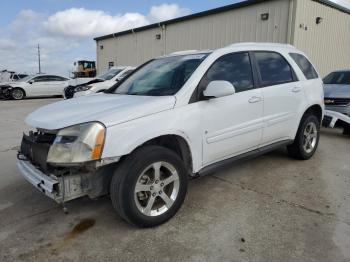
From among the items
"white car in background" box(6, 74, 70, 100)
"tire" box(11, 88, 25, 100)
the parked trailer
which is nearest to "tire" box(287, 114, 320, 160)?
the parked trailer

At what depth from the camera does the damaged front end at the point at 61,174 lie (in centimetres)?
279

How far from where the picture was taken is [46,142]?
312cm

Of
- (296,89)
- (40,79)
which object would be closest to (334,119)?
(296,89)

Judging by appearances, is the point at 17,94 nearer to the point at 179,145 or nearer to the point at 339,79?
the point at 339,79

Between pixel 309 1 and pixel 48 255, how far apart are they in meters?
14.0

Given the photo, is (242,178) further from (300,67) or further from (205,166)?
(300,67)

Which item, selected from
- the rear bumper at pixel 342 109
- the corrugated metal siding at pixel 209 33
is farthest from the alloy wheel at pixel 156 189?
the corrugated metal siding at pixel 209 33

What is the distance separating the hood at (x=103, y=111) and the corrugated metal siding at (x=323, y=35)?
37.6 feet

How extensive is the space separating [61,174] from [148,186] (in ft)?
2.58

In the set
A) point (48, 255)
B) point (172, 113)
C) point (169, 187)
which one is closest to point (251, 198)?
point (169, 187)

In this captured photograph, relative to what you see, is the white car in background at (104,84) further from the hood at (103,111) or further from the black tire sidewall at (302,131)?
the hood at (103,111)

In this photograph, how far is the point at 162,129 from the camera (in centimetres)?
308

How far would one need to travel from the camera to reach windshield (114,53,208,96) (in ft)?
11.7

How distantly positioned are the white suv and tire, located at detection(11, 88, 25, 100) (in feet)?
50.9
